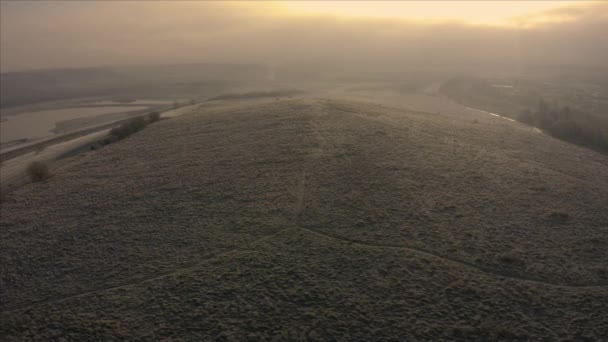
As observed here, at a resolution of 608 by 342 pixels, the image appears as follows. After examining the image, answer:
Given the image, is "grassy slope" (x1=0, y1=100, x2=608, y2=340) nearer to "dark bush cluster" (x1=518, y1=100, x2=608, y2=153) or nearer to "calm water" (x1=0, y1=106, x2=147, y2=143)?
"dark bush cluster" (x1=518, y1=100, x2=608, y2=153)

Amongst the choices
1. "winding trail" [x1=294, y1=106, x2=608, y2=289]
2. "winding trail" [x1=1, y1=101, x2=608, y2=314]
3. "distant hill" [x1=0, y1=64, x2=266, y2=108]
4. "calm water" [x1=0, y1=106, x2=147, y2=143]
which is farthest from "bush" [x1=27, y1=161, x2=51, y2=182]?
"distant hill" [x1=0, y1=64, x2=266, y2=108]

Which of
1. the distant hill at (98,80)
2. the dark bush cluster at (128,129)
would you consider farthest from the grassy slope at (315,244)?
the distant hill at (98,80)

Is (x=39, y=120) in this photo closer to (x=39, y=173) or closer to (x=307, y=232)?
(x=39, y=173)

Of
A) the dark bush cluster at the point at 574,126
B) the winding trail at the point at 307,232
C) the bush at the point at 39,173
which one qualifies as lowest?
the winding trail at the point at 307,232

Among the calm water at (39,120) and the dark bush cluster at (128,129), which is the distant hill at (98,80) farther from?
the dark bush cluster at (128,129)

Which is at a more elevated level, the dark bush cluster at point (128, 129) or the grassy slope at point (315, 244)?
the dark bush cluster at point (128, 129)

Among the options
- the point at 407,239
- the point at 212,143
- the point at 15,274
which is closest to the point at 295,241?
the point at 407,239

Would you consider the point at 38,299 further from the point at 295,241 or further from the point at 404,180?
the point at 404,180
